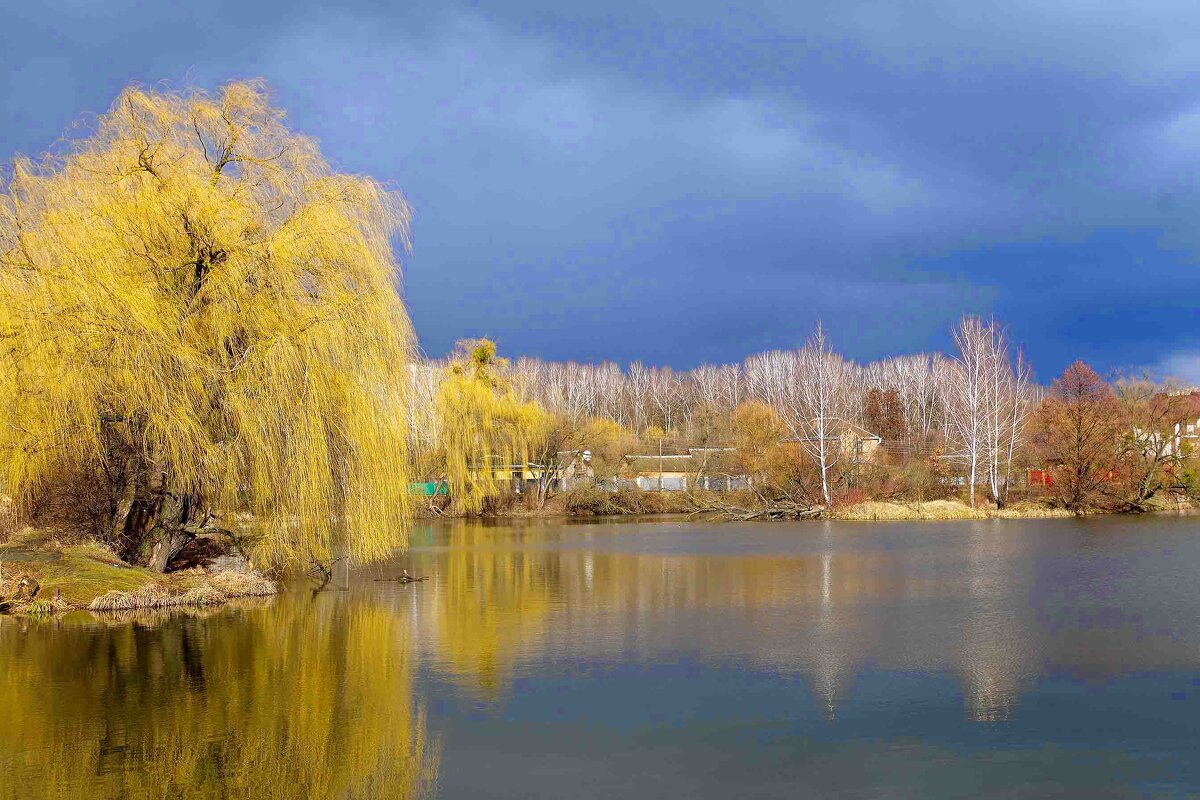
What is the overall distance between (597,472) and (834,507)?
55.4 ft

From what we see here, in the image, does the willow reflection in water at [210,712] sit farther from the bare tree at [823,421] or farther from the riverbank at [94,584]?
the bare tree at [823,421]

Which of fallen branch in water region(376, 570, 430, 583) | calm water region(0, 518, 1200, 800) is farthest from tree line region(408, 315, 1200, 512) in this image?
calm water region(0, 518, 1200, 800)

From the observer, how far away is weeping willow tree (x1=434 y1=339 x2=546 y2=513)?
5335 centimetres

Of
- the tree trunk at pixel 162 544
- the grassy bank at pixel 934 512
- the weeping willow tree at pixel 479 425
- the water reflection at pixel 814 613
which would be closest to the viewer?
the water reflection at pixel 814 613

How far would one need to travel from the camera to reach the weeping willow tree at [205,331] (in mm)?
18266

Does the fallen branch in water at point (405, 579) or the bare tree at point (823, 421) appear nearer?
the fallen branch in water at point (405, 579)

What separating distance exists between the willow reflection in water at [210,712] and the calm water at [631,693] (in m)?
0.04

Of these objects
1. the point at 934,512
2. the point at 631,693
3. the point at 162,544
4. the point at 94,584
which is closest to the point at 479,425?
the point at 934,512

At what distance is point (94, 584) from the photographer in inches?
763

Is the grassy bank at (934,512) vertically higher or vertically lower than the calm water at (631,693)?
higher

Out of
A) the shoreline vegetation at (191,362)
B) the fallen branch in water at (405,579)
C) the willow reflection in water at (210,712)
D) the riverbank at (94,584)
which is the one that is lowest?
the willow reflection in water at (210,712)

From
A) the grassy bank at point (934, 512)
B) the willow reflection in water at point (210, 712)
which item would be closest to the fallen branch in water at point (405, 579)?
the willow reflection in water at point (210, 712)

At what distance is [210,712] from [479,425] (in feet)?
143

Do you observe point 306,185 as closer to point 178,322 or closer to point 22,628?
point 178,322
